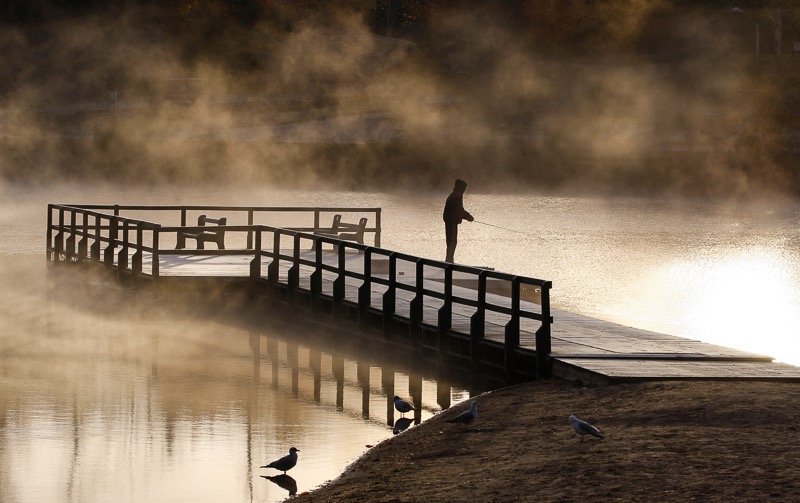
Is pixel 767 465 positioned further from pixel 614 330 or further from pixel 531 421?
pixel 614 330

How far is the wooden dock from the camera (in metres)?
16.4

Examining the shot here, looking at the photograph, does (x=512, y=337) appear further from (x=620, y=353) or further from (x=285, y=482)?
(x=285, y=482)

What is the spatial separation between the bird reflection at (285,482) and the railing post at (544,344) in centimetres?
442

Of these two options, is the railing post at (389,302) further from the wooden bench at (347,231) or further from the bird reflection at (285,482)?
the wooden bench at (347,231)

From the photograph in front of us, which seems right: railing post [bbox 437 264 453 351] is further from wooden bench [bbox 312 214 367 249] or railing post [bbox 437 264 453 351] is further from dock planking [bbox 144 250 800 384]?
wooden bench [bbox 312 214 367 249]

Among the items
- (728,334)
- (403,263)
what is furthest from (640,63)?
(728,334)

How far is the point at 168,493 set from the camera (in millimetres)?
12719

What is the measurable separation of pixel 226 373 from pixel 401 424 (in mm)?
3941

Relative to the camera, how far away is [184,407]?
1652cm

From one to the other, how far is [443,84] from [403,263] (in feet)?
209

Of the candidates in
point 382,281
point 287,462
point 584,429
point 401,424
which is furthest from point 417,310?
point 584,429

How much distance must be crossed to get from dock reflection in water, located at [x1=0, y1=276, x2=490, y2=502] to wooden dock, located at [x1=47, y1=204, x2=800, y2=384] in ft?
1.96

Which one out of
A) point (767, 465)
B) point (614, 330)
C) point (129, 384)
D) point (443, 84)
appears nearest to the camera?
point (767, 465)

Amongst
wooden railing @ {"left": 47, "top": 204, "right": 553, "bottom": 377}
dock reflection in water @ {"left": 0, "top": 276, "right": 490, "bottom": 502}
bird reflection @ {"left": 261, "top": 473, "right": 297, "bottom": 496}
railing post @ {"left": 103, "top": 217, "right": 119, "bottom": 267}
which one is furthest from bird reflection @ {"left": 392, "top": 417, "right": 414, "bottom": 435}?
railing post @ {"left": 103, "top": 217, "right": 119, "bottom": 267}
